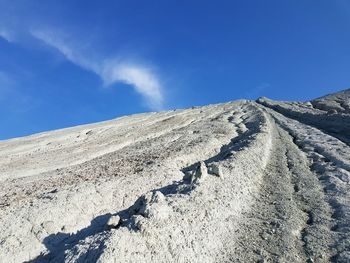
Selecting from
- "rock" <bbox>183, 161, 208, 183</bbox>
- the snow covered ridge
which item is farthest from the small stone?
"rock" <bbox>183, 161, 208, 183</bbox>

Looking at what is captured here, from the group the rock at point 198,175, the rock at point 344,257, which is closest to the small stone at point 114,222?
the rock at point 198,175

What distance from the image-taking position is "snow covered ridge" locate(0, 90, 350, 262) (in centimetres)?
1359

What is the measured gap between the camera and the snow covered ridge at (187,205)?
44.6 feet

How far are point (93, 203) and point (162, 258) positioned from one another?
616 centimetres

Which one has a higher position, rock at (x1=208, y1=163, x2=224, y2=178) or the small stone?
rock at (x1=208, y1=163, x2=224, y2=178)

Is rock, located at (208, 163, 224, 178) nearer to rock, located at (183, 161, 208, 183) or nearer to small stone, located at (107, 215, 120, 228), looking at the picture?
rock, located at (183, 161, 208, 183)

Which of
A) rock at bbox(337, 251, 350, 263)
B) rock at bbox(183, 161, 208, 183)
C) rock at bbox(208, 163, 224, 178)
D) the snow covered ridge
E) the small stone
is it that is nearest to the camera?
rock at bbox(337, 251, 350, 263)

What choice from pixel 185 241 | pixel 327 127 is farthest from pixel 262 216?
pixel 327 127

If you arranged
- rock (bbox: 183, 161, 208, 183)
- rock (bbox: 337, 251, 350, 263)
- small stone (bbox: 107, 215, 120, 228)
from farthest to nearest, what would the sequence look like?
rock (bbox: 183, 161, 208, 183) < small stone (bbox: 107, 215, 120, 228) < rock (bbox: 337, 251, 350, 263)

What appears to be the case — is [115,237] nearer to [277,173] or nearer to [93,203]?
[93,203]

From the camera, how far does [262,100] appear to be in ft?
240

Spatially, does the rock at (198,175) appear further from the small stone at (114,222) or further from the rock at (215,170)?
the small stone at (114,222)

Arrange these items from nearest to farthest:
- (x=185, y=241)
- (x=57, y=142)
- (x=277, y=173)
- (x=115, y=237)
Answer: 1. (x=115, y=237)
2. (x=185, y=241)
3. (x=277, y=173)
4. (x=57, y=142)

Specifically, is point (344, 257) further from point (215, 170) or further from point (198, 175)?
point (215, 170)
